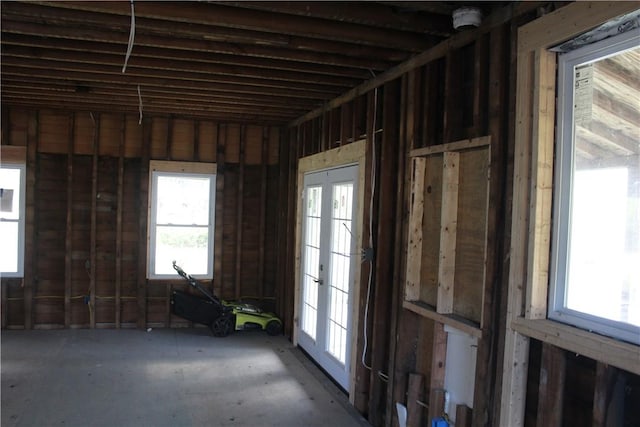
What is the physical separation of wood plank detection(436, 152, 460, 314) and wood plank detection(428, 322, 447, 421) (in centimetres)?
19

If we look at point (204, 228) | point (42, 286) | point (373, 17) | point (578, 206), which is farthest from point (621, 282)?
point (42, 286)

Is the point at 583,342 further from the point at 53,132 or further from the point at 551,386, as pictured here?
the point at 53,132

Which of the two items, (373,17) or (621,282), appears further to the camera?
(373,17)

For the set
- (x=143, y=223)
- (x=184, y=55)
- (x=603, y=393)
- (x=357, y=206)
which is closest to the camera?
(x=603, y=393)

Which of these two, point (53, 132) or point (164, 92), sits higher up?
point (164, 92)

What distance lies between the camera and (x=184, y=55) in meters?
4.05

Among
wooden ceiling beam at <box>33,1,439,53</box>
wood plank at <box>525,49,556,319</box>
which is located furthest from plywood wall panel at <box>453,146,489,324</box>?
wooden ceiling beam at <box>33,1,439,53</box>

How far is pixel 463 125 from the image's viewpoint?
3232 millimetres

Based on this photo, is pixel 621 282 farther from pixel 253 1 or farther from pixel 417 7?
pixel 253 1

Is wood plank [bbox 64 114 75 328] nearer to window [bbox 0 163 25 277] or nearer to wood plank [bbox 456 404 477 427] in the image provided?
window [bbox 0 163 25 277]

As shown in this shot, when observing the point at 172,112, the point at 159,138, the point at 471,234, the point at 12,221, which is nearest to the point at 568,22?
the point at 471,234

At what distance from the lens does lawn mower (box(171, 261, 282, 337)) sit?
6.59 metres

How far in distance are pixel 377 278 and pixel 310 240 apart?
2.05 m

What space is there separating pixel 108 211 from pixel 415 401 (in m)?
5.07
